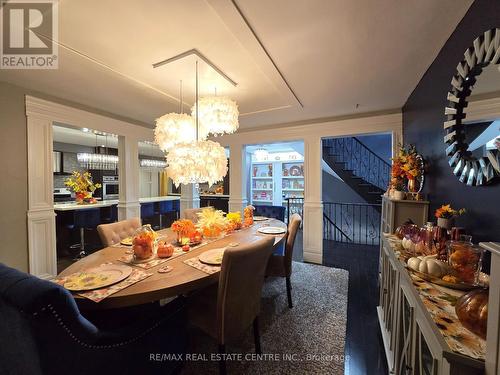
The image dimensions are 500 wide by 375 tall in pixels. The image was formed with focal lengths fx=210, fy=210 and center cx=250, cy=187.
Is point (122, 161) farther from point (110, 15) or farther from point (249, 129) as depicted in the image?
point (110, 15)

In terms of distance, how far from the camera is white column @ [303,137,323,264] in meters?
3.63

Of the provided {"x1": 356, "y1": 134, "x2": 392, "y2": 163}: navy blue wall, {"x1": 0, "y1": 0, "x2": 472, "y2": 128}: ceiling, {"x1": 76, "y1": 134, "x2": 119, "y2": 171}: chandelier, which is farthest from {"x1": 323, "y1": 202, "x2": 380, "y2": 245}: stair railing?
{"x1": 76, "y1": 134, "x2": 119, "y2": 171}: chandelier

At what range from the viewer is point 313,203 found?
12.1 ft

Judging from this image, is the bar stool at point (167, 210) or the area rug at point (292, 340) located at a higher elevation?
the bar stool at point (167, 210)

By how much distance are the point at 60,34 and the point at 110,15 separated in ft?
1.71

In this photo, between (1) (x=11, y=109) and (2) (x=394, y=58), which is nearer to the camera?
(2) (x=394, y=58)

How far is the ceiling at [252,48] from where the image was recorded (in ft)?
4.33

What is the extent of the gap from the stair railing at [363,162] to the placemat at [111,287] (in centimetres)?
552

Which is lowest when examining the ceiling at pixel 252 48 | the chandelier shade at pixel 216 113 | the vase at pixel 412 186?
the vase at pixel 412 186

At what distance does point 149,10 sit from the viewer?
52.0 inches

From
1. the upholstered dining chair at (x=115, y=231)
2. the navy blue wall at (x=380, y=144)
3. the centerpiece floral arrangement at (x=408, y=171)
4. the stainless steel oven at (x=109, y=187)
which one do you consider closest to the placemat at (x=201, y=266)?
the upholstered dining chair at (x=115, y=231)

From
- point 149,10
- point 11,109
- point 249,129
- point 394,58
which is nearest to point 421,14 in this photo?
point 394,58

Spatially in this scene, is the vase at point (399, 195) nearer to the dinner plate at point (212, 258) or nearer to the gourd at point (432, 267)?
the gourd at point (432, 267)

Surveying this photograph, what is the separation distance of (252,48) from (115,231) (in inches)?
82.8
